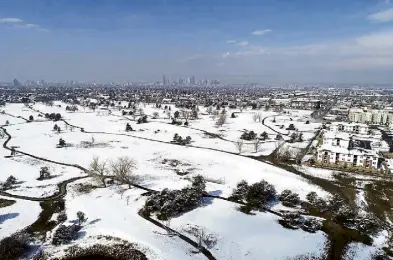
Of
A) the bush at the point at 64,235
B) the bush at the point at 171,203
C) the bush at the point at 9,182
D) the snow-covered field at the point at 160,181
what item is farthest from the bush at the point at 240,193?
the bush at the point at 9,182

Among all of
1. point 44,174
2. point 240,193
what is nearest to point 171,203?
point 240,193

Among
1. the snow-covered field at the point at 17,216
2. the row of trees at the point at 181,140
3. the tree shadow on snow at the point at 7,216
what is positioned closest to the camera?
the snow-covered field at the point at 17,216

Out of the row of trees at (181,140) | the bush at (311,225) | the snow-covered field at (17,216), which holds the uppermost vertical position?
the row of trees at (181,140)

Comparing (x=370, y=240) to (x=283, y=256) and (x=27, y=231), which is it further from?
(x=27, y=231)

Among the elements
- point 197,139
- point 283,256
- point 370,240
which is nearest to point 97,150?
point 197,139

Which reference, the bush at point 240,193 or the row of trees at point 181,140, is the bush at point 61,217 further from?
the row of trees at point 181,140

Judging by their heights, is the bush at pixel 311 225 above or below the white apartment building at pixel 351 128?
below
